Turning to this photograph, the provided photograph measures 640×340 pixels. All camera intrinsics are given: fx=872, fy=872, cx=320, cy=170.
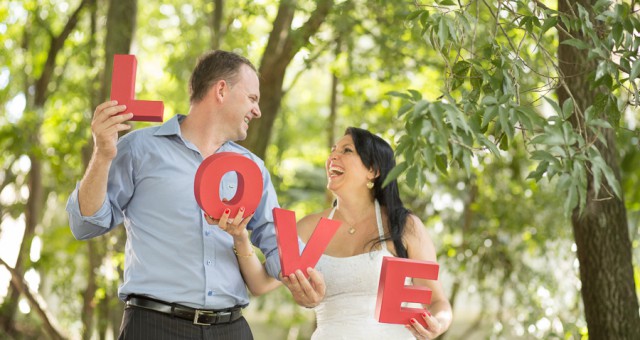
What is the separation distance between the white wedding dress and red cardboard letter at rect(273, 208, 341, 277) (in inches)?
26.8

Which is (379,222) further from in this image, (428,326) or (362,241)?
(428,326)

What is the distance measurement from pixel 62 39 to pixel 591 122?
688cm

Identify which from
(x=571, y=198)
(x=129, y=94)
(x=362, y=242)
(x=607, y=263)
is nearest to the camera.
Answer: (x=571, y=198)

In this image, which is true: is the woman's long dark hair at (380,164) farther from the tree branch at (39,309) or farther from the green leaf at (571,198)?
the tree branch at (39,309)

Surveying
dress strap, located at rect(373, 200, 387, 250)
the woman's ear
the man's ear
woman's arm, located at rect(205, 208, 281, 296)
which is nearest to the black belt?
woman's arm, located at rect(205, 208, 281, 296)

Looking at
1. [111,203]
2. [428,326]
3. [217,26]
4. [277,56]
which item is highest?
[217,26]

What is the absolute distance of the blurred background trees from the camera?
383 cm

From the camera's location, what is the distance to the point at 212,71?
2.96 m

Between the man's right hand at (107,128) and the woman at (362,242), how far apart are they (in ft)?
4.32

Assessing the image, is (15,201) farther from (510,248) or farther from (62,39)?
(510,248)

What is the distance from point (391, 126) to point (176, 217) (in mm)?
5113

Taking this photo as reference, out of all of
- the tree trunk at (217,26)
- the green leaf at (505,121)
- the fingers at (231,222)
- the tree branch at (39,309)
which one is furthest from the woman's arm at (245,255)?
the tree trunk at (217,26)

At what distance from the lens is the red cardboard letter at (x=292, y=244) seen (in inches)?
110

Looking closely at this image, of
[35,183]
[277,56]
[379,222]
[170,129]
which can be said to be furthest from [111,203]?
[35,183]
